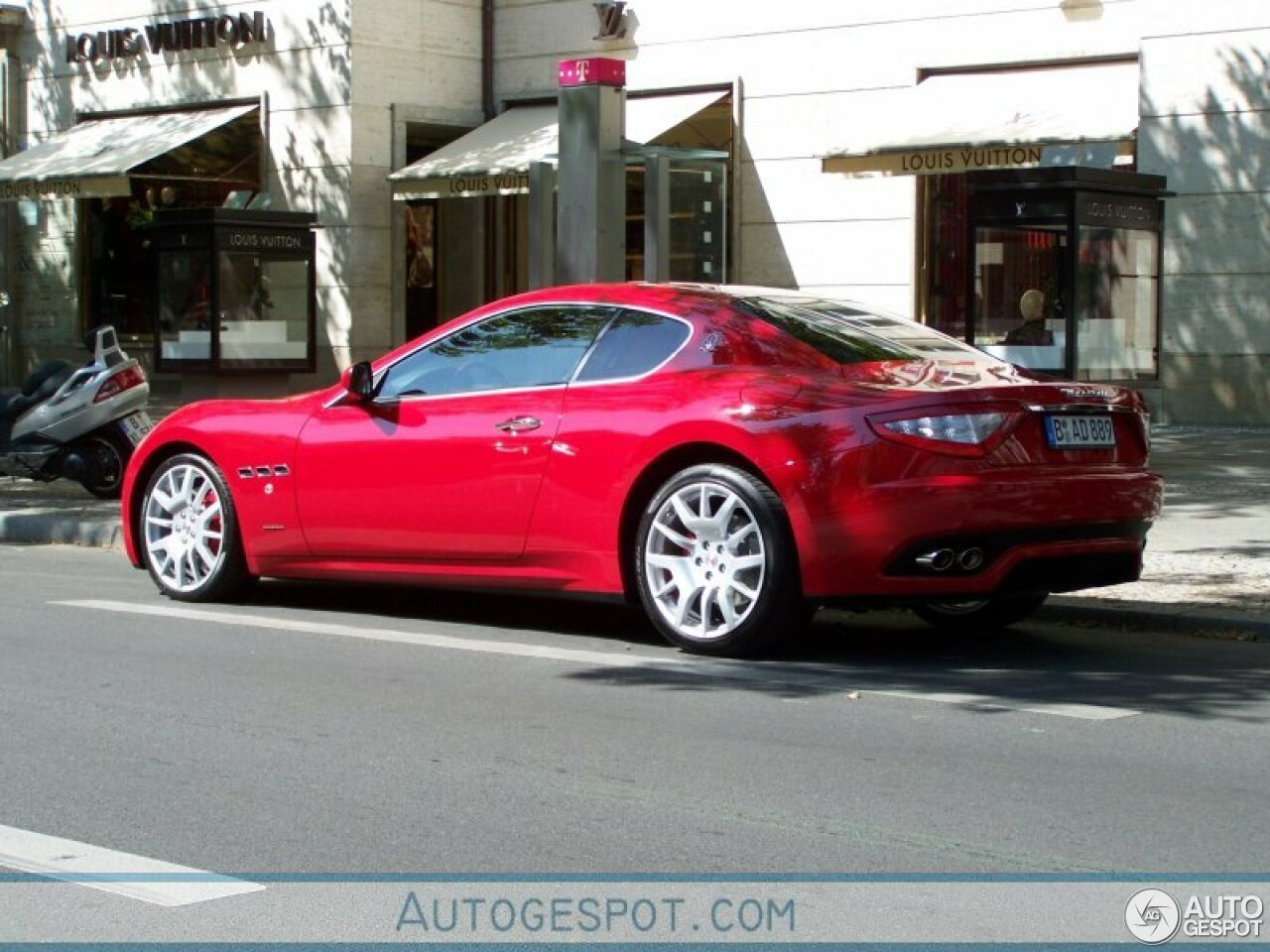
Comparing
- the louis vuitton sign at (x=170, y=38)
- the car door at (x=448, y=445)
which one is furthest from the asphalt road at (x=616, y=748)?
the louis vuitton sign at (x=170, y=38)

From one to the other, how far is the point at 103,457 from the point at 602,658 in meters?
7.65

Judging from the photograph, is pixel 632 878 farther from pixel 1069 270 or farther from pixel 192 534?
pixel 1069 270

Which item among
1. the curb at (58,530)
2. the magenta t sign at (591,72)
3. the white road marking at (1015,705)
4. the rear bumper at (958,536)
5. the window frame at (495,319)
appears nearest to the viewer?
the white road marking at (1015,705)

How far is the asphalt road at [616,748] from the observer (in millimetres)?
5156

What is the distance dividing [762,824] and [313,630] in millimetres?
3918

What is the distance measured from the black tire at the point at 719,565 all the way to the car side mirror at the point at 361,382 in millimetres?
1644

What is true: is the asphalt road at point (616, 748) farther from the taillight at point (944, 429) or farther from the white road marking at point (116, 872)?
the taillight at point (944, 429)

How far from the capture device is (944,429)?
24.7 feet

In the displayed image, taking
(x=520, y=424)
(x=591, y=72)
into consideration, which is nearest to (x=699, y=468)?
(x=520, y=424)

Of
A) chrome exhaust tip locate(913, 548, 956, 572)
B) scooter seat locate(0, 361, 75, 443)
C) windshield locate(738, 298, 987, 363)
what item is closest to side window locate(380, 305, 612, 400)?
windshield locate(738, 298, 987, 363)

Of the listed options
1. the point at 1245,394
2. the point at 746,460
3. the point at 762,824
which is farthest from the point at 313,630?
the point at 1245,394

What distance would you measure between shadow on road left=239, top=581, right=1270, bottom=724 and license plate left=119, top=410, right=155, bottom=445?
539cm

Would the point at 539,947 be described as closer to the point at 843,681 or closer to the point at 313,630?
the point at 843,681

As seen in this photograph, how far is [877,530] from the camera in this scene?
7.51 m
